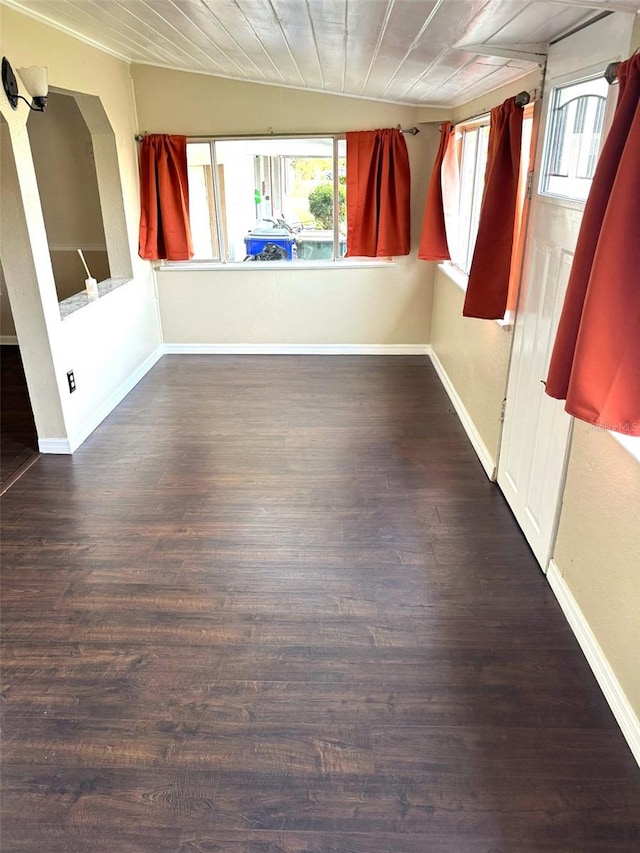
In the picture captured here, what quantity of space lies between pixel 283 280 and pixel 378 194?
111 cm

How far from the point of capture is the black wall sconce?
120 inches

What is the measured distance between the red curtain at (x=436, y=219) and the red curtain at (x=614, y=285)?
10.1 feet

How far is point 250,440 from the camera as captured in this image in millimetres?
4043

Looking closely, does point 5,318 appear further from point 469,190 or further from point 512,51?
point 512,51

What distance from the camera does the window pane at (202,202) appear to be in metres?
5.27

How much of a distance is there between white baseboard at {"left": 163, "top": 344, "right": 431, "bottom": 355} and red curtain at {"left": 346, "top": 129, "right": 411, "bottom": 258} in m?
0.85

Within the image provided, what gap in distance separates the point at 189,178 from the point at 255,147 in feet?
2.11

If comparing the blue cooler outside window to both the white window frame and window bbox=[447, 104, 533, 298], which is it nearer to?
the white window frame

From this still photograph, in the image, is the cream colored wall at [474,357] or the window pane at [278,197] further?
the window pane at [278,197]

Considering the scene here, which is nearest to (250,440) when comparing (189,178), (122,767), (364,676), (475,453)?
(475,453)

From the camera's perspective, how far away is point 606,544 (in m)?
2.09

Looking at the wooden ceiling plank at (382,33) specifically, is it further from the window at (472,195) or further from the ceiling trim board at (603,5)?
the window at (472,195)

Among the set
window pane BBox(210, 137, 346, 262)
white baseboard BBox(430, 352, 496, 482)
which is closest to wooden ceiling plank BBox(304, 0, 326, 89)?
window pane BBox(210, 137, 346, 262)

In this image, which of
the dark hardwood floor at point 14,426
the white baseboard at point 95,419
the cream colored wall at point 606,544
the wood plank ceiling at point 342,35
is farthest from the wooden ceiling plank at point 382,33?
the dark hardwood floor at point 14,426
